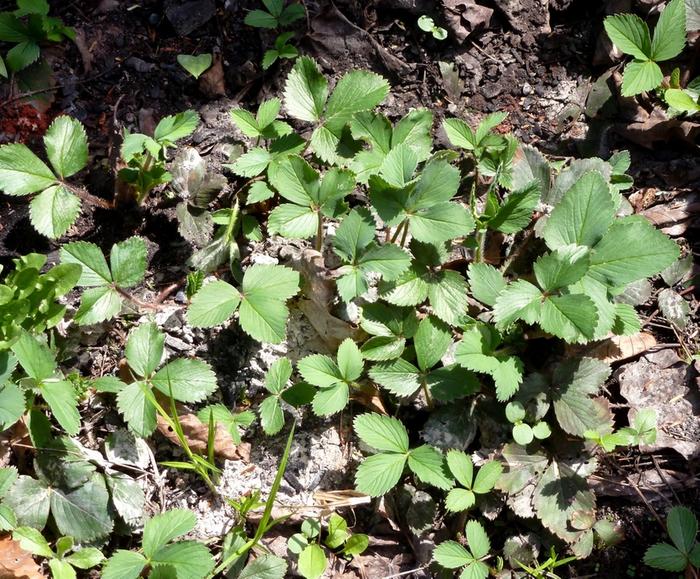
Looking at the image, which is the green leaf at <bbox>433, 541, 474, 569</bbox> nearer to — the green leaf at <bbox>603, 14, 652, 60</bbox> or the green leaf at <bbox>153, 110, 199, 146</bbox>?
the green leaf at <bbox>153, 110, 199, 146</bbox>

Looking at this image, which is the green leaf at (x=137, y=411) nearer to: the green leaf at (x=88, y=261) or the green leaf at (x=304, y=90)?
the green leaf at (x=88, y=261)

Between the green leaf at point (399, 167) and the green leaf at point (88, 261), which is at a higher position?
the green leaf at point (399, 167)

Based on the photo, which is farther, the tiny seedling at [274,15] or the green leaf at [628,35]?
the tiny seedling at [274,15]

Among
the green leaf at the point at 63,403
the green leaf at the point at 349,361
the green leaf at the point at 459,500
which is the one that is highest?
the green leaf at the point at 349,361

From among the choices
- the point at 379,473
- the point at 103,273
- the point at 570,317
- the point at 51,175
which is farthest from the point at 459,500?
the point at 51,175

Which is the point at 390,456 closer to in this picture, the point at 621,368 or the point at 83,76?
the point at 621,368

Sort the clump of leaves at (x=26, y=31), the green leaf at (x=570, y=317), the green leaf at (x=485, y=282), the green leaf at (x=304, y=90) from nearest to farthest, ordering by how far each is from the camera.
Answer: the green leaf at (x=570, y=317)
the green leaf at (x=485, y=282)
the green leaf at (x=304, y=90)
the clump of leaves at (x=26, y=31)

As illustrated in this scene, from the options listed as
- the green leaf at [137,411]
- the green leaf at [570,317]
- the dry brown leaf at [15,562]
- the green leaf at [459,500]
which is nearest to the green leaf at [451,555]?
the green leaf at [459,500]

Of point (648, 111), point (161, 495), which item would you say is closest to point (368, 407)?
point (161, 495)
